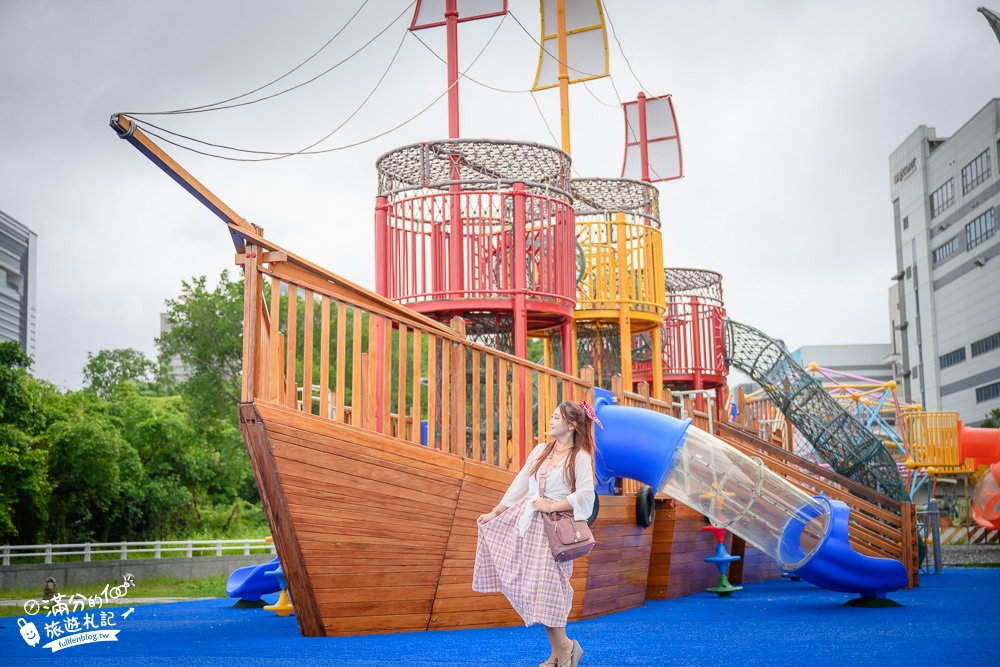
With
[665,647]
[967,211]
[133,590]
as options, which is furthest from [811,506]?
[967,211]

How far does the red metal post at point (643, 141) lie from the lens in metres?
20.3

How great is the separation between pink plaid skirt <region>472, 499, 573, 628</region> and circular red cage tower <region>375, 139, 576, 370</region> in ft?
19.5

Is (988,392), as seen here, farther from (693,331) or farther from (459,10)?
(459,10)

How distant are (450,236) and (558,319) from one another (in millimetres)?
1884

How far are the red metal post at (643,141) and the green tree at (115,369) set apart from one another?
64.6ft

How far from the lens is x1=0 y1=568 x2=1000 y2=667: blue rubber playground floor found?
18.3 ft

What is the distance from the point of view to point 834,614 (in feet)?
29.1

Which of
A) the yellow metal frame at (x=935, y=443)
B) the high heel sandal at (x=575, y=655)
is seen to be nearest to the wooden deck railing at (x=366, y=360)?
the high heel sandal at (x=575, y=655)

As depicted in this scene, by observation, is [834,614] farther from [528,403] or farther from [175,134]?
[175,134]

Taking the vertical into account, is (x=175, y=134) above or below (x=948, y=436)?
above

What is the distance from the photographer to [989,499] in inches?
742

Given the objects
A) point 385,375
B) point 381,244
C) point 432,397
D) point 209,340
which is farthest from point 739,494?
point 209,340

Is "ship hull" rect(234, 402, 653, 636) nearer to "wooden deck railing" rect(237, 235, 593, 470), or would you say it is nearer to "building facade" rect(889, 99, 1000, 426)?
"wooden deck railing" rect(237, 235, 593, 470)

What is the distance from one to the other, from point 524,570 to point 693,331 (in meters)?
15.0
